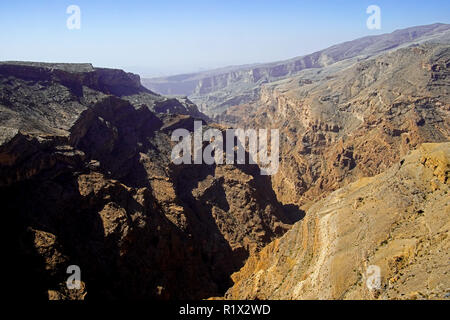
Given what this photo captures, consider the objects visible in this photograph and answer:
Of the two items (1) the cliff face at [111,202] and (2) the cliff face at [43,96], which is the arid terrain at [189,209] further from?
(2) the cliff face at [43,96]

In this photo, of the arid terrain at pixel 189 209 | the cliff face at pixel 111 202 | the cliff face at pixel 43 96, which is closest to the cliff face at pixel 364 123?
the arid terrain at pixel 189 209

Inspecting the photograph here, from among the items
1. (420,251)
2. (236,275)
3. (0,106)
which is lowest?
(236,275)

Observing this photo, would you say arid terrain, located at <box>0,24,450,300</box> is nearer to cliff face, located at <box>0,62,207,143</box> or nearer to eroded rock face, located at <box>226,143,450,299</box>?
eroded rock face, located at <box>226,143,450,299</box>

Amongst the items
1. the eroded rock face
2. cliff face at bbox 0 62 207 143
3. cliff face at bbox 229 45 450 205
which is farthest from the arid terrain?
cliff face at bbox 229 45 450 205

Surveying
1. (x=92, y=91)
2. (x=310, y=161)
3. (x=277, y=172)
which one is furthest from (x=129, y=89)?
(x=310, y=161)

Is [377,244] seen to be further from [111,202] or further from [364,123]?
[364,123]
